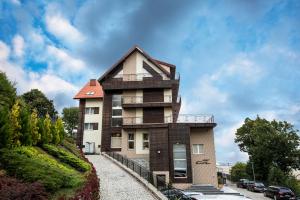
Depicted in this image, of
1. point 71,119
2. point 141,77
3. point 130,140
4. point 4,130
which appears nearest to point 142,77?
point 141,77

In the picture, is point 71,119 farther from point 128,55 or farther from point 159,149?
point 159,149

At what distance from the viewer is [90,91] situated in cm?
4328

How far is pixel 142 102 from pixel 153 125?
18.0 feet

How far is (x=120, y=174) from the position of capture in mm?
22484

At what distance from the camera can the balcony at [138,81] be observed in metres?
35.9

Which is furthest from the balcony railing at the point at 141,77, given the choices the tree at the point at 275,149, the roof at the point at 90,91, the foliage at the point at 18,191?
the foliage at the point at 18,191

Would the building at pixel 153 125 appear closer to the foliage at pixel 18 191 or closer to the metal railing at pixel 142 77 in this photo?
the metal railing at pixel 142 77

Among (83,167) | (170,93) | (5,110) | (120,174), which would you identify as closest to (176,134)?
(170,93)

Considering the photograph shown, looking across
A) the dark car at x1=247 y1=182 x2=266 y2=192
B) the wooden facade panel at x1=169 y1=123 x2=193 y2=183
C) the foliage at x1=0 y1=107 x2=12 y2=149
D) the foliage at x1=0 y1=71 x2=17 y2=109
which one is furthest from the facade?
the foliage at x1=0 y1=107 x2=12 y2=149

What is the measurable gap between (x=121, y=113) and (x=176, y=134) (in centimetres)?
980

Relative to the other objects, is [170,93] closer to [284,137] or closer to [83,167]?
[83,167]

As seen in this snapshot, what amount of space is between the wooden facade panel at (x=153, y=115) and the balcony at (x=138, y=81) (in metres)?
3.00

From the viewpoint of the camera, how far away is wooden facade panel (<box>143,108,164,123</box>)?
35094mm

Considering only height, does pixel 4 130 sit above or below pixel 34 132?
below
